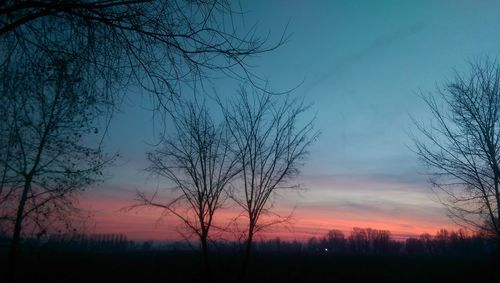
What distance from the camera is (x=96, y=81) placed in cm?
353

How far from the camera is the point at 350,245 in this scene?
6132 inches

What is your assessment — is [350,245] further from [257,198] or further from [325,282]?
[257,198]

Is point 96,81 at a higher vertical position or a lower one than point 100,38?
lower

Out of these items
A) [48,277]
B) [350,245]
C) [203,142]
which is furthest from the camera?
[350,245]

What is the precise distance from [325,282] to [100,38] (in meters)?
26.4

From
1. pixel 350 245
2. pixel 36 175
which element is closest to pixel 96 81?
pixel 36 175

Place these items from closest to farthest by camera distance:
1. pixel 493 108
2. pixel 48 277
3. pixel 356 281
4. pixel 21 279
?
pixel 493 108 < pixel 21 279 < pixel 48 277 < pixel 356 281

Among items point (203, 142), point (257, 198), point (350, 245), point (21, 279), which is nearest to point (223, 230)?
point (257, 198)

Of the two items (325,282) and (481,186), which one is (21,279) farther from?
(481,186)

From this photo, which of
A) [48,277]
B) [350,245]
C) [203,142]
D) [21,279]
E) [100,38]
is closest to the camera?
[100,38]

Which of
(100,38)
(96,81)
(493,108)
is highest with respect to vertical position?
(493,108)

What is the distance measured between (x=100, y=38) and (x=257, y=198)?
9.74m

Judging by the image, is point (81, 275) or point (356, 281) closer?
point (81, 275)

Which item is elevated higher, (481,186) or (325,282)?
(481,186)
